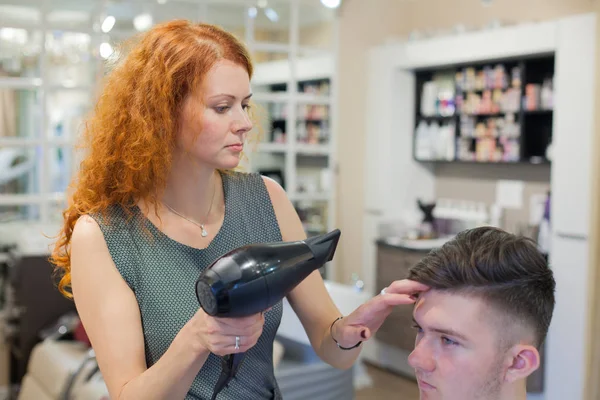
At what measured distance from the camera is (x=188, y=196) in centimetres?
157

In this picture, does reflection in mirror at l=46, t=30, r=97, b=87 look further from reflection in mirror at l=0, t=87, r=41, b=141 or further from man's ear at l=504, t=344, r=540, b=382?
man's ear at l=504, t=344, r=540, b=382

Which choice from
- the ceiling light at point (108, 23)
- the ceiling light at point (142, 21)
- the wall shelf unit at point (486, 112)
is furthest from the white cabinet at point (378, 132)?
the ceiling light at point (108, 23)

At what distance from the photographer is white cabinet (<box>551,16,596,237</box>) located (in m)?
4.41

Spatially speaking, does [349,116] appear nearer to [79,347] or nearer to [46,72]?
[46,72]

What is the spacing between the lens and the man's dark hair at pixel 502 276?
137cm

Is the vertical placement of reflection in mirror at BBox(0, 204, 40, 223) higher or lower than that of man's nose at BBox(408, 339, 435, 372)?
lower

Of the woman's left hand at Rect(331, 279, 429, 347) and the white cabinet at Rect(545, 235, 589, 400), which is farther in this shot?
the white cabinet at Rect(545, 235, 589, 400)

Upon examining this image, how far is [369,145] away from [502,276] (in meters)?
4.91

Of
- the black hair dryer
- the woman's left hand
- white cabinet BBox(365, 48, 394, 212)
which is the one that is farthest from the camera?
white cabinet BBox(365, 48, 394, 212)

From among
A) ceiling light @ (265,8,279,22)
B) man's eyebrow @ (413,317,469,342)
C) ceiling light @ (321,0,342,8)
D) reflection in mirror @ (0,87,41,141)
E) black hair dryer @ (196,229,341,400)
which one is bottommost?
man's eyebrow @ (413,317,469,342)

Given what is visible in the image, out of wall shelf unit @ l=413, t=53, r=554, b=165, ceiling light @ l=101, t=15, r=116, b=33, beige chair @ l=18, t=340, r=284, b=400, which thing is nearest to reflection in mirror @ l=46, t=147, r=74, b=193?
ceiling light @ l=101, t=15, r=116, b=33

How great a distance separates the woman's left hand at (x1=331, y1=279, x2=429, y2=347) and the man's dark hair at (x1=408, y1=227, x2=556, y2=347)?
49mm

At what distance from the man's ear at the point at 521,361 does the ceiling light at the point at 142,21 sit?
4437mm

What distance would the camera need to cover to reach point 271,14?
5.86m
